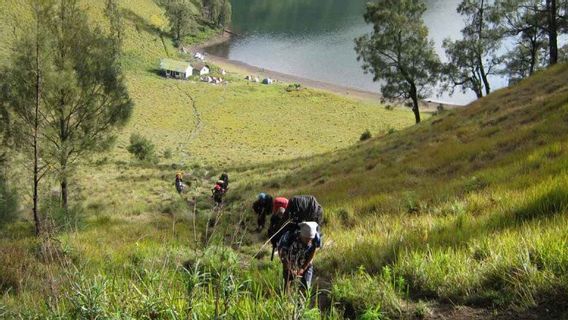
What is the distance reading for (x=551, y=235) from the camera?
4719mm

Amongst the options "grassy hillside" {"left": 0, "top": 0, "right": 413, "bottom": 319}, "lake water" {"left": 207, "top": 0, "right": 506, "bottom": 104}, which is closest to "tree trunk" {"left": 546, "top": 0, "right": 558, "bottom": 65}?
"grassy hillside" {"left": 0, "top": 0, "right": 413, "bottom": 319}

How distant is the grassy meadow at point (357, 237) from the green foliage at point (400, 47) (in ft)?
34.6

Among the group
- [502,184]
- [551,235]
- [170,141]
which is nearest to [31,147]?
[502,184]

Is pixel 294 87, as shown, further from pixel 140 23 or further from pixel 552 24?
pixel 552 24

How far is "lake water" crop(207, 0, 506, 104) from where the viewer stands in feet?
283

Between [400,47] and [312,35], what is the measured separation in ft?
240

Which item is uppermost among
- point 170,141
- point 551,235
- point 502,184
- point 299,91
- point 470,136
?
point 299,91

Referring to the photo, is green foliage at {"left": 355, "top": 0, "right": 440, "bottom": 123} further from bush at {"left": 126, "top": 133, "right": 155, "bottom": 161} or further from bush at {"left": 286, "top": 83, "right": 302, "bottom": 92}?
bush at {"left": 286, "top": 83, "right": 302, "bottom": 92}

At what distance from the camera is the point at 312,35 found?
102m

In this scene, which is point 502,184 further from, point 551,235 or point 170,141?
point 170,141

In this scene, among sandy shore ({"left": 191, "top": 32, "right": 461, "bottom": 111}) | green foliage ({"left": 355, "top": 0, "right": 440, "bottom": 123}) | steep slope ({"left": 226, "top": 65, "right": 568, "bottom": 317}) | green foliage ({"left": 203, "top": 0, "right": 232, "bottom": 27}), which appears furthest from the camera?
green foliage ({"left": 203, "top": 0, "right": 232, "bottom": 27})

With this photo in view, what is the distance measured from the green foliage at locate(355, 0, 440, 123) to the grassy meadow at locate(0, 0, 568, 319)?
34.6ft

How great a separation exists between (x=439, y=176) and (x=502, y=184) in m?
3.96

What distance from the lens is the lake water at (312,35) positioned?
8612cm
